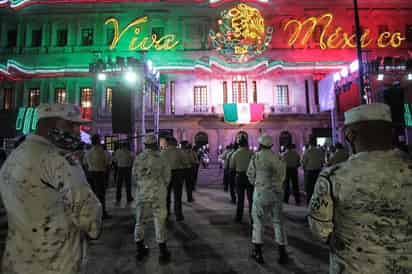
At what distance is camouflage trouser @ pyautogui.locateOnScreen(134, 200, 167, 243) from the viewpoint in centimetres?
412

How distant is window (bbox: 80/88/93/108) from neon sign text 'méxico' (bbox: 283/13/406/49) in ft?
67.3

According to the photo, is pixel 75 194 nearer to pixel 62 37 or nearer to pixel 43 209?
pixel 43 209

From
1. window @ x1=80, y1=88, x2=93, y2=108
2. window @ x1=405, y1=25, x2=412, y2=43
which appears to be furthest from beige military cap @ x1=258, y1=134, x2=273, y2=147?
window @ x1=405, y1=25, x2=412, y2=43

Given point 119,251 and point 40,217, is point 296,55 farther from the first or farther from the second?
point 40,217

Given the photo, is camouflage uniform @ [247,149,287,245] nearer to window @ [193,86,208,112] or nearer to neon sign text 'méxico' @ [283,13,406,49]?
window @ [193,86,208,112]

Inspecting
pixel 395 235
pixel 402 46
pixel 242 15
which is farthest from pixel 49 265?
pixel 402 46

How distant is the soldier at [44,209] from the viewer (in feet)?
5.40

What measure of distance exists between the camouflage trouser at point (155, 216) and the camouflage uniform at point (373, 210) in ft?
9.96

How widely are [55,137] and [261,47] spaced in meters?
23.7

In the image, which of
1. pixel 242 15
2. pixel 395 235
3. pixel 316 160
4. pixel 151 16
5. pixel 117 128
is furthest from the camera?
pixel 151 16

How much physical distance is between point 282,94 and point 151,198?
2346cm

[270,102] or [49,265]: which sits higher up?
[270,102]

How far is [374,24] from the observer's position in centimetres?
2698

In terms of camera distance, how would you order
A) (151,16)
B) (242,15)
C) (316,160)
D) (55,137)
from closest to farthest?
(55,137) < (316,160) < (242,15) < (151,16)
